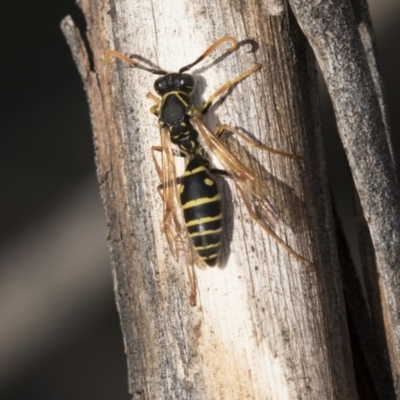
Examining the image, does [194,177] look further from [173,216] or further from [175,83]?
[175,83]

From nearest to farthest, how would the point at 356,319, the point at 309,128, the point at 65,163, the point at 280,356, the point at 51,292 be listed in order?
1. the point at 280,356
2. the point at 309,128
3. the point at 356,319
4. the point at 51,292
5. the point at 65,163

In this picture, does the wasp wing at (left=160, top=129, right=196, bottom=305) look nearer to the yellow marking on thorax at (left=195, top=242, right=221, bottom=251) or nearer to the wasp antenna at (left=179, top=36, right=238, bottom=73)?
the yellow marking on thorax at (left=195, top=242, right=221, bottom=251)

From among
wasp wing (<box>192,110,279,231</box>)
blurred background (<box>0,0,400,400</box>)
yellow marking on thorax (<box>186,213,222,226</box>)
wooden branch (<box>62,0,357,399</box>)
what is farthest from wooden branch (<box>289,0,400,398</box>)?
blurred background (<box>0,0,400,400</box>)

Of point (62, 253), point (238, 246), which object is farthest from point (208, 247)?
point (62, 253)

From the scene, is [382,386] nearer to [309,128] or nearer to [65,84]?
[309,128]

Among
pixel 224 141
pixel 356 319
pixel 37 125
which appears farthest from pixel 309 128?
pixel 37 125

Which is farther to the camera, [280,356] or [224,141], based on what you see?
[224,141]
